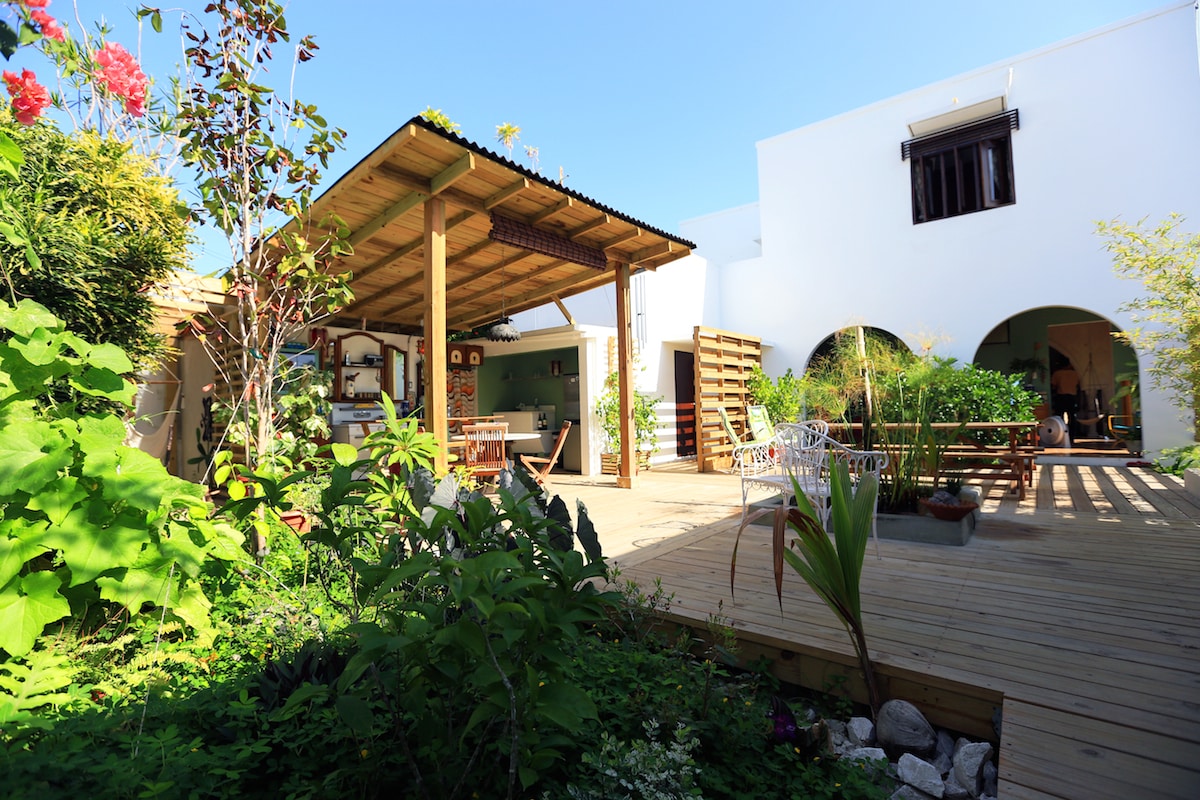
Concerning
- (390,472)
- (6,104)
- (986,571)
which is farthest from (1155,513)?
(6,104)

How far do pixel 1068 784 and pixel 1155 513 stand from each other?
4508 mm

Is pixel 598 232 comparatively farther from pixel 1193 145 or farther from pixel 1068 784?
pixel 1193 145

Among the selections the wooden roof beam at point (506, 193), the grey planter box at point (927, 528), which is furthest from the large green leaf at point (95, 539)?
the wooden roof beam at point (506, 193)

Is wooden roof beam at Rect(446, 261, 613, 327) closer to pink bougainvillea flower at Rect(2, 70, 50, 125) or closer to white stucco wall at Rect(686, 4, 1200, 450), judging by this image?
white stucco wall at Rect(686, 4, 1200, 450)

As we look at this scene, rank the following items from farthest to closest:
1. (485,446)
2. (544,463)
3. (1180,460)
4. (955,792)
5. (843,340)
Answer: (843,340) → (544,463) → (485,446) → (1180,460) → (955,792)

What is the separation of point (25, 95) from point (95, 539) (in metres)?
2.14

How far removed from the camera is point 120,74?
3.46 m

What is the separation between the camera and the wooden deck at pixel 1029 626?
1.46m

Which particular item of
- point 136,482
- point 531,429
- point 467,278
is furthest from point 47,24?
point 531,429

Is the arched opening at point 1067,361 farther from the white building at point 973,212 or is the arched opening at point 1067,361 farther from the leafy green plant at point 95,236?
the leafy green plant at point 95,236

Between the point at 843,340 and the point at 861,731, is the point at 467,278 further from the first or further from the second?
the point at 861,731

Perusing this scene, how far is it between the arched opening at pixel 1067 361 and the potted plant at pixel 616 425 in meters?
7.52

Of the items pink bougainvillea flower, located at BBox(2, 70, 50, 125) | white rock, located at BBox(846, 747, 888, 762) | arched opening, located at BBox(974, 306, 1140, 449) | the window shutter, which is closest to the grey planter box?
white rock, located at BBox(846, 747, 888, 762)

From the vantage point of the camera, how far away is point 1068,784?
4.37 feet
